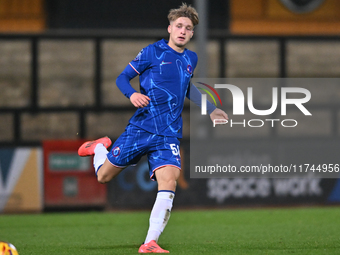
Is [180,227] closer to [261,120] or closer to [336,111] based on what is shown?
[261,120]

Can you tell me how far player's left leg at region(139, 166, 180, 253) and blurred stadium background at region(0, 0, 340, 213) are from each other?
5516mm

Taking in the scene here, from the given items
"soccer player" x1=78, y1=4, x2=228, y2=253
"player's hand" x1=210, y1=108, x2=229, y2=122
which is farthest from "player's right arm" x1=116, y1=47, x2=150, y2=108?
"player's hand" x1=210, y1=108, x2=229, y2=122

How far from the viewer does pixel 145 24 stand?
44.6 ft

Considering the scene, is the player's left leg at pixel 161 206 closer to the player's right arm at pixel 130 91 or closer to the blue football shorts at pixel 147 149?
the blue football shorts at pixel 147 149

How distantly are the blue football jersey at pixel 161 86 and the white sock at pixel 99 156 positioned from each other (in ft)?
2.28

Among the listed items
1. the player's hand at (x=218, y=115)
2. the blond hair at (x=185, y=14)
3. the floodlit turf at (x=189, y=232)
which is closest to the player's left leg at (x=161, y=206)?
the floodlit turf at (x=189, y=232)

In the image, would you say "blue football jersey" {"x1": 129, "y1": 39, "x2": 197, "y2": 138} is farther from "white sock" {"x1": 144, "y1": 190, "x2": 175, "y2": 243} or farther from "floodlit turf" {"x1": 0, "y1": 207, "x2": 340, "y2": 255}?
"floodlit turf" {"x1": 0, "y1": 207, "x2": 340, "y2": 255}

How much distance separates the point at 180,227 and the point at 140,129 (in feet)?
8.74

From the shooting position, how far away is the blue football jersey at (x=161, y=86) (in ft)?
17.2

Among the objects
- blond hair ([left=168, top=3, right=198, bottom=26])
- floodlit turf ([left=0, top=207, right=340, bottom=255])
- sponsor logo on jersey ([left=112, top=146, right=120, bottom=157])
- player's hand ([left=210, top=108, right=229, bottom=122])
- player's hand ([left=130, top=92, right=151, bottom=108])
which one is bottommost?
floodlit turf ([left=0, top=207, right=340, bottom=255])

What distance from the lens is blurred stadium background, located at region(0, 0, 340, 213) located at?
10.6 meters

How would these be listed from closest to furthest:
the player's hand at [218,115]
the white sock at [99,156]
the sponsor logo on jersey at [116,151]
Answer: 1. the sponsor logo on jersey at [116,151]
2. the player's hand at [218,115]
3. the white sock at [99,156]

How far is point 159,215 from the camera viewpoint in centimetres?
502

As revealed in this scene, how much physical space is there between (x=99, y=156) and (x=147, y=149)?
791 millimetres
